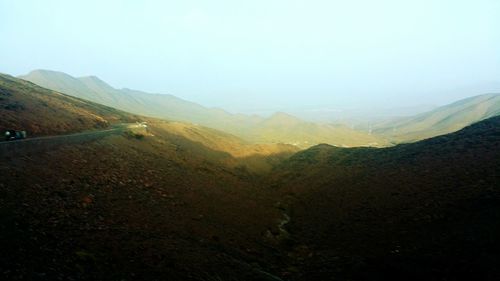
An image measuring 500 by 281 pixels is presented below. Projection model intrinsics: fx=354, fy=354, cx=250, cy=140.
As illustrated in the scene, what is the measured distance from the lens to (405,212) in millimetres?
26984

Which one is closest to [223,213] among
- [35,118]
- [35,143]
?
[35,143]

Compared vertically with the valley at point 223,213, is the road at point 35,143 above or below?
above

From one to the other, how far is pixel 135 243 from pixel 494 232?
1846cm

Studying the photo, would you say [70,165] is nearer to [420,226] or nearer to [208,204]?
[208,204]

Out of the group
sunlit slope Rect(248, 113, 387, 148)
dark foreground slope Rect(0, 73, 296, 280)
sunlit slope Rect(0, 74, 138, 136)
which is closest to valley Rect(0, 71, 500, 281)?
dark foreground slope Rect(0, 73, 296, 280)

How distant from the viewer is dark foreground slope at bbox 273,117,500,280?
1820 centimetres

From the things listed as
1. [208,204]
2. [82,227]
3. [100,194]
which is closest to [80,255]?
[82,227]

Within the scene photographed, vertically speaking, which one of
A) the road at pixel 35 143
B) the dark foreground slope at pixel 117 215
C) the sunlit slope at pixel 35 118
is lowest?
the dark foreground slope at pixel 117 215

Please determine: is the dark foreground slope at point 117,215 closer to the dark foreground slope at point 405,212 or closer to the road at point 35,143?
the road at point 35,143

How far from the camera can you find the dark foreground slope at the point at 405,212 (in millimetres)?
18203

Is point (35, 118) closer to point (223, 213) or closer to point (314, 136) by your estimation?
point (223, 213)

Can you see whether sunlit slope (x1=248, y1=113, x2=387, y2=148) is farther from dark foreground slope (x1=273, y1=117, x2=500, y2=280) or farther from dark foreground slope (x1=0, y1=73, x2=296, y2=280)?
dark foreground slope (x1=0, y1=73, x2=296, y2=280)

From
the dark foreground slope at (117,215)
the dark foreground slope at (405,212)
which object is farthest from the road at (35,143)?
the dark foreground slope at (405,212)

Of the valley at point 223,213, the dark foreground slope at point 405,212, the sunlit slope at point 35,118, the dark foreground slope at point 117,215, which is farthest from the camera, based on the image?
the sunlit slope at point 35,118
